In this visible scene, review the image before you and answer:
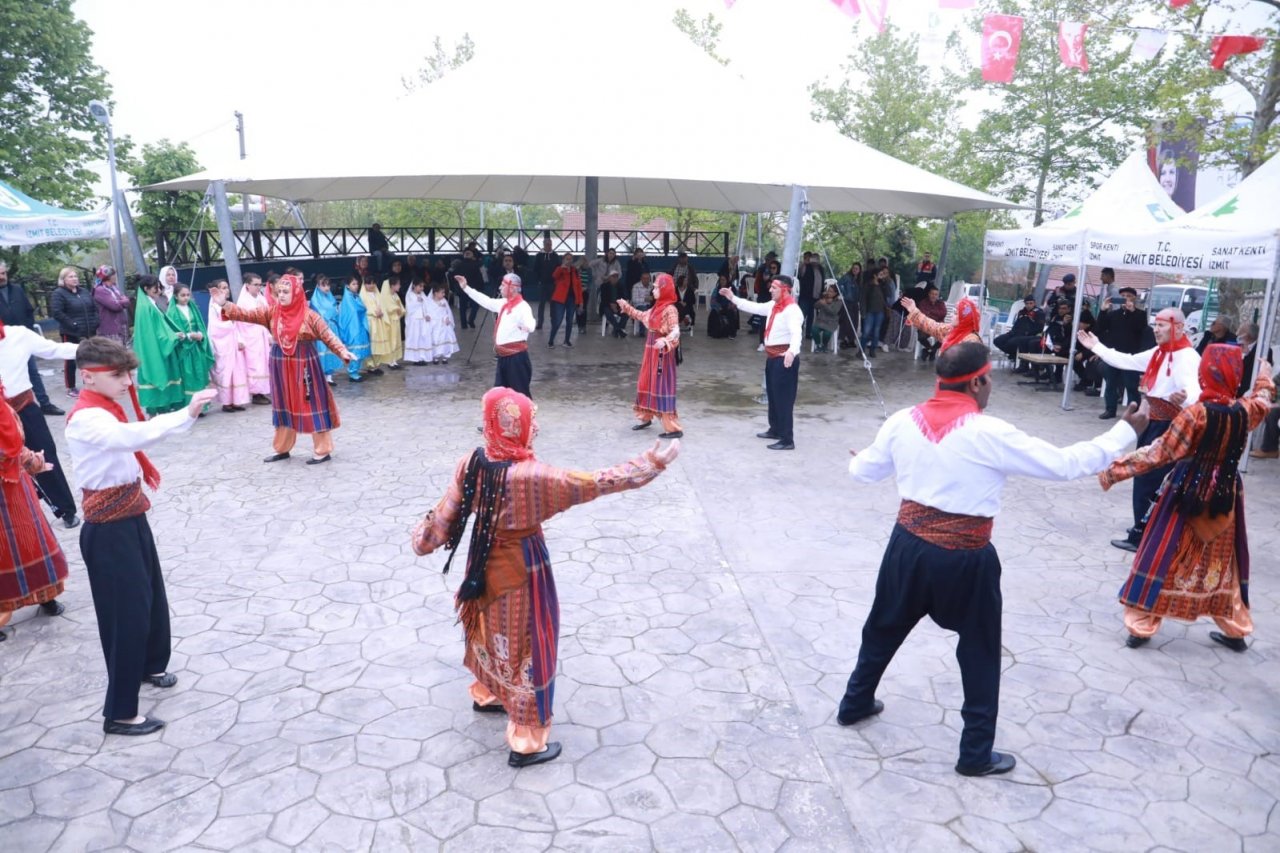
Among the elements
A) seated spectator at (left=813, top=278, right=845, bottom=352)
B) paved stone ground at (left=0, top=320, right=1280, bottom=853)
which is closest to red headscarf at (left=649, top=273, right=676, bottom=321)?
paved stone ground at (left=0, top=320, right=1280, bottom=853)

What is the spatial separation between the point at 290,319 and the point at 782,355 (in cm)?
424

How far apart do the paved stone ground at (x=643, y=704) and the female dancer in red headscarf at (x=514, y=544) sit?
0.32 meters

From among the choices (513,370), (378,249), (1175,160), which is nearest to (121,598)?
(513,370)

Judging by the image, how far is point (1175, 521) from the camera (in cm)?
412

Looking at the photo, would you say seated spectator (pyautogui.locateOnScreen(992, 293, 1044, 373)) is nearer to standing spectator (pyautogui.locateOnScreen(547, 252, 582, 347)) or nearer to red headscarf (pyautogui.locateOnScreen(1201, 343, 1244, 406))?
standing spectator (pyautogui.locateOnScreen(547, 252, 582, 347))

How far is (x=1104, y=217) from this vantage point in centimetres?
977

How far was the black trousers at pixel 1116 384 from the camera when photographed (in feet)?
30.8

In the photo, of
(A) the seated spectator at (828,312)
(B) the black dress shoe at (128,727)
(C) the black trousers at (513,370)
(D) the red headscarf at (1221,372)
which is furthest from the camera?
(A) the seated spectator at (828,312)

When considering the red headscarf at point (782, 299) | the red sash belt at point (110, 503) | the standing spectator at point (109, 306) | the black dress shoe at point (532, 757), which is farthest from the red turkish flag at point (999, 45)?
the red sash belt at point (110, 503)

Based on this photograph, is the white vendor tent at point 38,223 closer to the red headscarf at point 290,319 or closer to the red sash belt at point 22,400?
the red headscarf at point 290,319

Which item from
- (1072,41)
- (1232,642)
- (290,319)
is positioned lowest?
(1232,642)

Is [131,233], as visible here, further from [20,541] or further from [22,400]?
[20,541]

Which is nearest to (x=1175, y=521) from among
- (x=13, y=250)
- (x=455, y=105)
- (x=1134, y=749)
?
(x=1134, y=749)

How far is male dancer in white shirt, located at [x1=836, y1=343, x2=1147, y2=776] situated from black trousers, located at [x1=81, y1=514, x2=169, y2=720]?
115 inches
